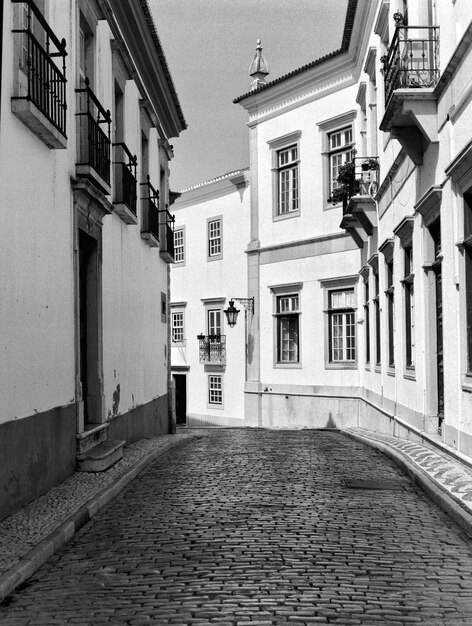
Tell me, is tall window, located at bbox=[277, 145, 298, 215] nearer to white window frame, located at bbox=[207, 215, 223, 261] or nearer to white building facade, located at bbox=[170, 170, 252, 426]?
white building facade, located at bbox=[170, 170, 252, 426]

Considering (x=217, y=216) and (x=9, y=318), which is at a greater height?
(x=217, y=216)

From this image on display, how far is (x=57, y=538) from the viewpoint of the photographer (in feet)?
20.3

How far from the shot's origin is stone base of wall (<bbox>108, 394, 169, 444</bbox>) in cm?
1241

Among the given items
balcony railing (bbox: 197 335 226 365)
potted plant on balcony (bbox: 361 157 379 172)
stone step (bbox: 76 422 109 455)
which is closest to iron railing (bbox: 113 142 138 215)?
stone step (bbox: 76 422 109 455)

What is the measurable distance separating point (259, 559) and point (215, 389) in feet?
76.4

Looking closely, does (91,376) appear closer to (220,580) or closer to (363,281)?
(220,580)

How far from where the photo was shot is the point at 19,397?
7398 mm

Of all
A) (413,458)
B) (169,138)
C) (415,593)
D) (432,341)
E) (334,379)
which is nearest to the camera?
(415,593)

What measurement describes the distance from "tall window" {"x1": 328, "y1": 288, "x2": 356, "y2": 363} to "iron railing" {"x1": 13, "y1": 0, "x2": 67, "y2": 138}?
13677 millimetres

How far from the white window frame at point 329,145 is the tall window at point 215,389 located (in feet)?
29.3

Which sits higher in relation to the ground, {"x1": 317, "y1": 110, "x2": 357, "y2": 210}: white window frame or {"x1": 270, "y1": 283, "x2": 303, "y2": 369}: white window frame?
{"x1": 317, "y1": 110, "x2": 357, "y2": 210}: white window frame

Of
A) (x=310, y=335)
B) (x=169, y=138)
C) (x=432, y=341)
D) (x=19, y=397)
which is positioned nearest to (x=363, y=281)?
(x=310, y=335)

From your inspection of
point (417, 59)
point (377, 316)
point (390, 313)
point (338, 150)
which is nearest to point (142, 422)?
point (390, 313)

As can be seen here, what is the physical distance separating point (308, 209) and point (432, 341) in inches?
446
